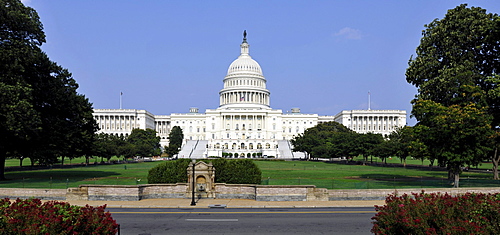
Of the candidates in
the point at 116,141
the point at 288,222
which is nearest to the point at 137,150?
the point at 116,141

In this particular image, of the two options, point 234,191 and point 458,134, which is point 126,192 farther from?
point 458,134

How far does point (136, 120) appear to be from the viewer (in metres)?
188

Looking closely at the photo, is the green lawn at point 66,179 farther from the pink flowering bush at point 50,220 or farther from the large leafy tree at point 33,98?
the pink flowering bush at point 50,220

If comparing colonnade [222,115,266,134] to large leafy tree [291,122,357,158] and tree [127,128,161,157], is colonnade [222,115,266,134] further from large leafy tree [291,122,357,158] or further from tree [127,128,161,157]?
large leafy tree [291,122,357,158]

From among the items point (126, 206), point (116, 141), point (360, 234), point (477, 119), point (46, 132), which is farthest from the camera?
point (116, 141)

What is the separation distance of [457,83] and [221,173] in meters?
23.2

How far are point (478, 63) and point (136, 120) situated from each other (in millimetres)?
163376

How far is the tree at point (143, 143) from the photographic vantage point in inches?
4213

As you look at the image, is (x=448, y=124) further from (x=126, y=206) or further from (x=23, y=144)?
(x=23, y=144)

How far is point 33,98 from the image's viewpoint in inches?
1534

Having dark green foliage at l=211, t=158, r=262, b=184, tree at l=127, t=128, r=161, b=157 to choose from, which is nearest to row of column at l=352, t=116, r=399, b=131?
tree at l=127, t=128, r=161, b=157

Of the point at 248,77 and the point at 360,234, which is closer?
the point at 360,234

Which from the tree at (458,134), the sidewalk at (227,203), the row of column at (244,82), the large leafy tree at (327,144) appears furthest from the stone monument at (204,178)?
the row of column at (244,82)

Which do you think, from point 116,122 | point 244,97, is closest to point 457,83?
point 244,97
